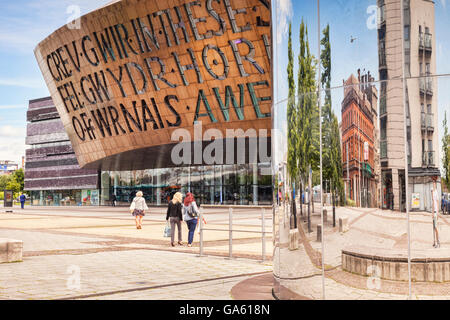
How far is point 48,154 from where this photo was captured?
83.6m

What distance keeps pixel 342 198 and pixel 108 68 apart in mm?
37614

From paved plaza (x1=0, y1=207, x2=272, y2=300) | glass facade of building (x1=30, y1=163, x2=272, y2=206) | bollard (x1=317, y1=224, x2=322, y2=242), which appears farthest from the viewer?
glass facade of building (x1=30, y1=163, x2=272, y2=206)

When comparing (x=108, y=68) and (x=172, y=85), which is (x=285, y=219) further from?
(x=108, y=68)

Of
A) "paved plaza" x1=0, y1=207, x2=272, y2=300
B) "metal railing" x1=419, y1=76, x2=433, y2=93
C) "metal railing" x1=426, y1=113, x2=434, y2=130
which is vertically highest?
"metal railing" x1=419, y1=76, x2=433, y2=93

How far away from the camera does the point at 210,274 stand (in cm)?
904

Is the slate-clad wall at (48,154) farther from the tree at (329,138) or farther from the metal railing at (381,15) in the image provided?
the metal railing at (381,15)

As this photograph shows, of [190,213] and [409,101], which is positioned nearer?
[409,101]

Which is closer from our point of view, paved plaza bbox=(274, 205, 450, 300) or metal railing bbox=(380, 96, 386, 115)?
paved plaza bbox=(274, 205, 450, 300)

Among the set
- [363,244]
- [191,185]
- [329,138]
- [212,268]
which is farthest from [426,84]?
[191,185]

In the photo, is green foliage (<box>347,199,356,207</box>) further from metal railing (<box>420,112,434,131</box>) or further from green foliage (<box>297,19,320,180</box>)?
metal railing (<box>420,112,434,131</box>)

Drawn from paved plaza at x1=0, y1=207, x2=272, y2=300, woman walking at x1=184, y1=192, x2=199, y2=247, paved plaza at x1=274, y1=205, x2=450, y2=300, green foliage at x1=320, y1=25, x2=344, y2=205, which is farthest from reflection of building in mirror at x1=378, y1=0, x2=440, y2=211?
woman walking at x1=184, y1=192, x2=199, y2=247

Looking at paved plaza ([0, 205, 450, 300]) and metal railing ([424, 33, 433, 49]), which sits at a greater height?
metal railing ([424, 33, 433, 49])

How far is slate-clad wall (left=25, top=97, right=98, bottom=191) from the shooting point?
7950cm

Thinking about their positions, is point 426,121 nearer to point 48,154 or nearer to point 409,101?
point 409,101
